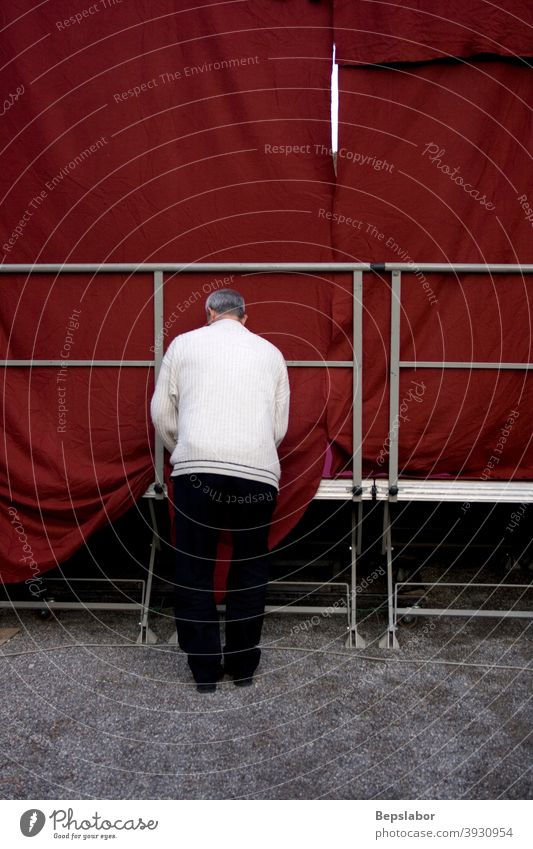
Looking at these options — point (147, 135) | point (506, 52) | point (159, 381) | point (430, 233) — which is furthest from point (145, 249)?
point (506, 52)

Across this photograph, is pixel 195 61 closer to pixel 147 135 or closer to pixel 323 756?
pixel 147 135

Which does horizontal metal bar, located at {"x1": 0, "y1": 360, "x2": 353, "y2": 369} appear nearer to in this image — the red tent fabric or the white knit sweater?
the white knit sweater

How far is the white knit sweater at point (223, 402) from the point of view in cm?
327

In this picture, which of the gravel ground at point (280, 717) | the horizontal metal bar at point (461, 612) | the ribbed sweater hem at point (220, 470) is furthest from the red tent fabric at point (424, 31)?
the gravel ground at point (280, 717)

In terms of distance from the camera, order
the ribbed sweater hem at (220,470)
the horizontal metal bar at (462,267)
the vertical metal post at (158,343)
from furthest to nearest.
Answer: the vertical metal post at (158,343), the horizontal metal bar at (462,267), the ribbed sweater hem at (220,470)

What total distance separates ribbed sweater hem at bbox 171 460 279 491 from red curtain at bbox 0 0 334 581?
61cm

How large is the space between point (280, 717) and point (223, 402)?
1.44m

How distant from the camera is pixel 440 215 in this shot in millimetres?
3895

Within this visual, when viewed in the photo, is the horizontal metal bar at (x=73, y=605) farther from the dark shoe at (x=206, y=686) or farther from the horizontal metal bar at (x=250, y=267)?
the horizontal metal bar at (x=250, y=267)

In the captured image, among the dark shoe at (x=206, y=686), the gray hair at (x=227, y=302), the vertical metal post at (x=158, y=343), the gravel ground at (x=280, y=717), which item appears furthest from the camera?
the vertical metal post at (x=158, y=343)

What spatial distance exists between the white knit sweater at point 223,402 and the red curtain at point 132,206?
0.49 meters

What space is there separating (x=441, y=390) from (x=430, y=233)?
87cm

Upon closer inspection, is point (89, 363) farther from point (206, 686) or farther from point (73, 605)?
point (206, 686)

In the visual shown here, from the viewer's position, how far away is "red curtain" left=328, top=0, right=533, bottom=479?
381cm
